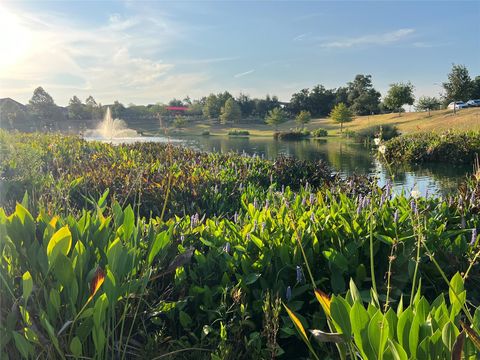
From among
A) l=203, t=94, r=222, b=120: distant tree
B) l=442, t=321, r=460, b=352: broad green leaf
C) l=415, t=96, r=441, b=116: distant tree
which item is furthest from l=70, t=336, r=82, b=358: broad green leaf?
l=203, t=94, r=222, b=120: distant tree

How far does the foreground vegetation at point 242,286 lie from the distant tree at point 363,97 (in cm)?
8873

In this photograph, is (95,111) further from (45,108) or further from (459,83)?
(459,83)

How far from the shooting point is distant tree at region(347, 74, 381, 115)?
292ft

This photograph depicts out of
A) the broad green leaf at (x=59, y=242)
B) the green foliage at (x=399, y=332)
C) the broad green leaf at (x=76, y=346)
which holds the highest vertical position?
the broad green leaf at (x=59, y=242)

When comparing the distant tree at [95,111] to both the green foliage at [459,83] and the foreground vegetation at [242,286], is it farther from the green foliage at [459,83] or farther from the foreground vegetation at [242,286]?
the green foliage at [459,83]

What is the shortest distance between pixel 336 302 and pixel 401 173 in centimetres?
1721

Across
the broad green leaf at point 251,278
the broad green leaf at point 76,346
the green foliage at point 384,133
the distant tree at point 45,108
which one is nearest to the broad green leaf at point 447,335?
the broad green leaf at point 251,278

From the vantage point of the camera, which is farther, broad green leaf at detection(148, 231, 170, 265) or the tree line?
the tree line

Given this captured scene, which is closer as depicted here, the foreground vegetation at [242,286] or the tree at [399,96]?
the foreground vegetation at [242,286]

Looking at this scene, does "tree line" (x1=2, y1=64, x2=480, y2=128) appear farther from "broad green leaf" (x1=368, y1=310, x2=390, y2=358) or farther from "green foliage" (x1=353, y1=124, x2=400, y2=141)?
"broad green leaf" (x1=368, y1=310, x2=390, y2=358)

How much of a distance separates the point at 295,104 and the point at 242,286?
10692 cm

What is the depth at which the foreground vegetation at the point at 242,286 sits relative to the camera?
5.81ft

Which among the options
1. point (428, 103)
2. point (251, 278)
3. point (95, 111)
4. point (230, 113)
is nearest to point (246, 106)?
point (230, 113)

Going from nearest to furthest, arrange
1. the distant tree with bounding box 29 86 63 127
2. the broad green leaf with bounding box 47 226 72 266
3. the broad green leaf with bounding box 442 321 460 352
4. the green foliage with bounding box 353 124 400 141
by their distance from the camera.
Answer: the broad green leaf with bounding box 442 321 460 352 → the broad green leaf with bounding box 47 226 72 266 → the green foliage with bounding box 353 124 400 141 → the distant tree with bounding box 29 86 63 127
